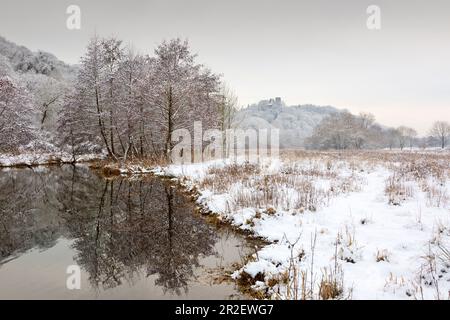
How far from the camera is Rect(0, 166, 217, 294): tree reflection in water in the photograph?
231 inches

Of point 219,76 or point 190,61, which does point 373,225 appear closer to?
point 190,61

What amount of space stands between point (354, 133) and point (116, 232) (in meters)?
71.2

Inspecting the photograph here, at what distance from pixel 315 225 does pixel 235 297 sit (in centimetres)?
351

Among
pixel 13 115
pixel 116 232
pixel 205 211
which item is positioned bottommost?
pixel 116 232

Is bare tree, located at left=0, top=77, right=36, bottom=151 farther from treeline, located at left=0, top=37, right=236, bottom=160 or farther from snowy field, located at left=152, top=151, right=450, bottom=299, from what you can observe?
snowy field, located at left=152, top=151, right=450, bottom=299

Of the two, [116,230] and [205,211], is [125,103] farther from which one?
[116,230]

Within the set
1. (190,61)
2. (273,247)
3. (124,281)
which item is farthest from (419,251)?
(190,61)

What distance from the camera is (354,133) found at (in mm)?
71188

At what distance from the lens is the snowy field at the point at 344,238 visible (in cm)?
457

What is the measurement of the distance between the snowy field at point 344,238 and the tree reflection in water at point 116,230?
1221 mm

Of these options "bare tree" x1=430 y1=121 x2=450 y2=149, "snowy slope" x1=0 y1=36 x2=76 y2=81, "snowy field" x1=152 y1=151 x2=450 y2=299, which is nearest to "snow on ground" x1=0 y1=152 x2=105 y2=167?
"snowy field" x1=152 y1=151 x2=450 y2=299

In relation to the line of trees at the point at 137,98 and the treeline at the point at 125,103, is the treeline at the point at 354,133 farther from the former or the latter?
the line of trees at the point at 137,98

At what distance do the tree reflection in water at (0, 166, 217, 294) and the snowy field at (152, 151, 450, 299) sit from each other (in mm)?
1221

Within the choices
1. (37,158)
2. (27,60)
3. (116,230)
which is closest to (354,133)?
(37,158)
